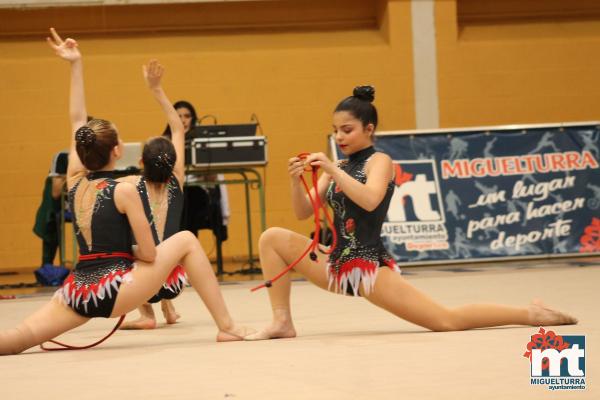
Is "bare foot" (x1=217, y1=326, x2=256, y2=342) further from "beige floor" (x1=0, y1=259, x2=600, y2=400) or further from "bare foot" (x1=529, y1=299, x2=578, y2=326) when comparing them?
"bare foot" (x1=529, y1=299, x2=578, y2=326)

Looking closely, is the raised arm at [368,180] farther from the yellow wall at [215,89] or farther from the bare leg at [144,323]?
the yellow wall at [215,89]

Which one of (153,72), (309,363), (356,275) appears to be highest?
(153,72)

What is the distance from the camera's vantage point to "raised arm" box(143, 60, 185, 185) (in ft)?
14.1

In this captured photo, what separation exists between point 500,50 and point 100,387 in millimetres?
8170

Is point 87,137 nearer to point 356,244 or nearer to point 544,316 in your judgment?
point 356,244

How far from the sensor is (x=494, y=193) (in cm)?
810

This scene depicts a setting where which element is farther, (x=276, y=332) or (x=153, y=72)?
(x=153, y=72)

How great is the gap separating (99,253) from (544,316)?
1.78 m

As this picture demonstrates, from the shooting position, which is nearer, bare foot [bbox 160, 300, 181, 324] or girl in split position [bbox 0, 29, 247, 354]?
girl in split position [bbox 0, 29, 247, 354]

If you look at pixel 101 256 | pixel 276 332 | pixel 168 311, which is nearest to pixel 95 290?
pixel 101 256

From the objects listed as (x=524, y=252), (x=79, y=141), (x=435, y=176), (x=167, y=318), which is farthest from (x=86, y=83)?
(x=79, y=141)

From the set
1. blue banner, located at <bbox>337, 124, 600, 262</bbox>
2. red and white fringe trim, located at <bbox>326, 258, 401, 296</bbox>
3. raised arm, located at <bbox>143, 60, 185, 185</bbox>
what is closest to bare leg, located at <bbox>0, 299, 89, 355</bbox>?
red and white fringe trim, located at <bbox>326, 258, 401, 296</bbox>

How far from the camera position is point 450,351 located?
3281 mm

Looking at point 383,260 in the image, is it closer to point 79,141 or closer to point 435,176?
point 79,141
